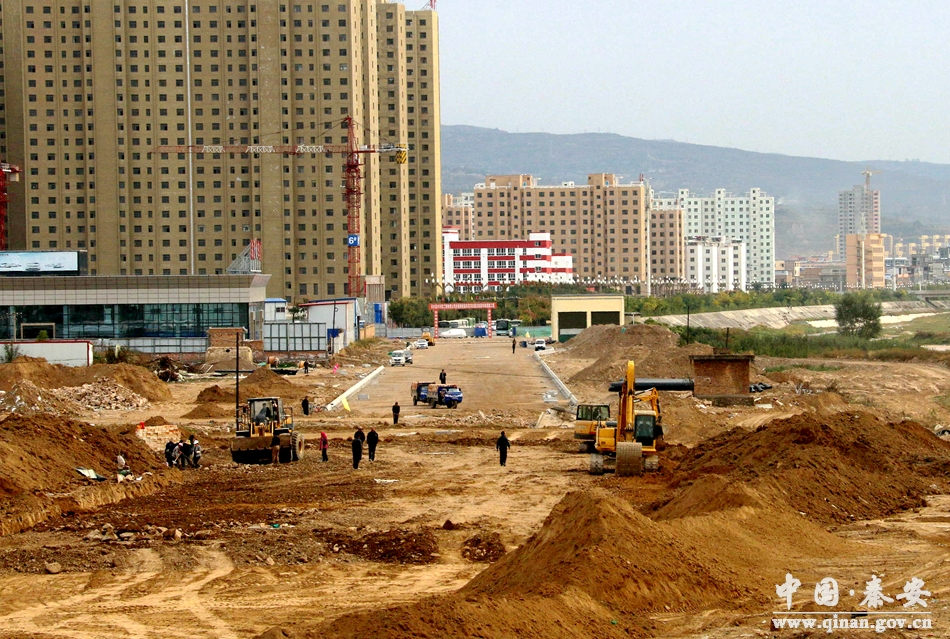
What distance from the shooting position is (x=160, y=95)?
139750 millimetres

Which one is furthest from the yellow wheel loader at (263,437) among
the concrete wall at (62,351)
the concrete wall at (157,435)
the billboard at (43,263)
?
the billboard at (43,263)

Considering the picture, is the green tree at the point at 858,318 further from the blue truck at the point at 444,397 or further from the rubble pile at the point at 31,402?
the rubble pile at the point at 31,402

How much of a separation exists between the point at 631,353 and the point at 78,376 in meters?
30.9

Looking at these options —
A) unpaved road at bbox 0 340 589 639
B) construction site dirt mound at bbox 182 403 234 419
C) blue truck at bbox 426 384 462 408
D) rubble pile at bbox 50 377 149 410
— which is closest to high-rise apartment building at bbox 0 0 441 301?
rubble pile at bbox 50 377 149 410

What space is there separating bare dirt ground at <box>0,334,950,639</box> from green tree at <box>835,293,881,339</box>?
74836 mm

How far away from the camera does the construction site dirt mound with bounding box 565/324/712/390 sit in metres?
62.9

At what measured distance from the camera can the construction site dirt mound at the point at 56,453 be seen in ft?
88.7

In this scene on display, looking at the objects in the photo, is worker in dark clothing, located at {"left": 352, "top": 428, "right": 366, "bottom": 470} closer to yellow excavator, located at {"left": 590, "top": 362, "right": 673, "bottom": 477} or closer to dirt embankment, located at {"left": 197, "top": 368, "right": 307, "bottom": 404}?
yellow excavator, located at {"left": 590, "top": 362, "right": 673, "bottom": 477}

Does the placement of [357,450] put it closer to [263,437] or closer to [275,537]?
[263,437]

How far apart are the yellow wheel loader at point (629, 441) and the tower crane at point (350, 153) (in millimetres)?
92056

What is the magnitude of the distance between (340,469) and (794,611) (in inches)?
757

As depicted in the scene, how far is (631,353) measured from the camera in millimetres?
70500

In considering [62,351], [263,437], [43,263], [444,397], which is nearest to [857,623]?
[263,437]

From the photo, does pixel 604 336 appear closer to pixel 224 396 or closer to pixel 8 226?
pixel 224 396
